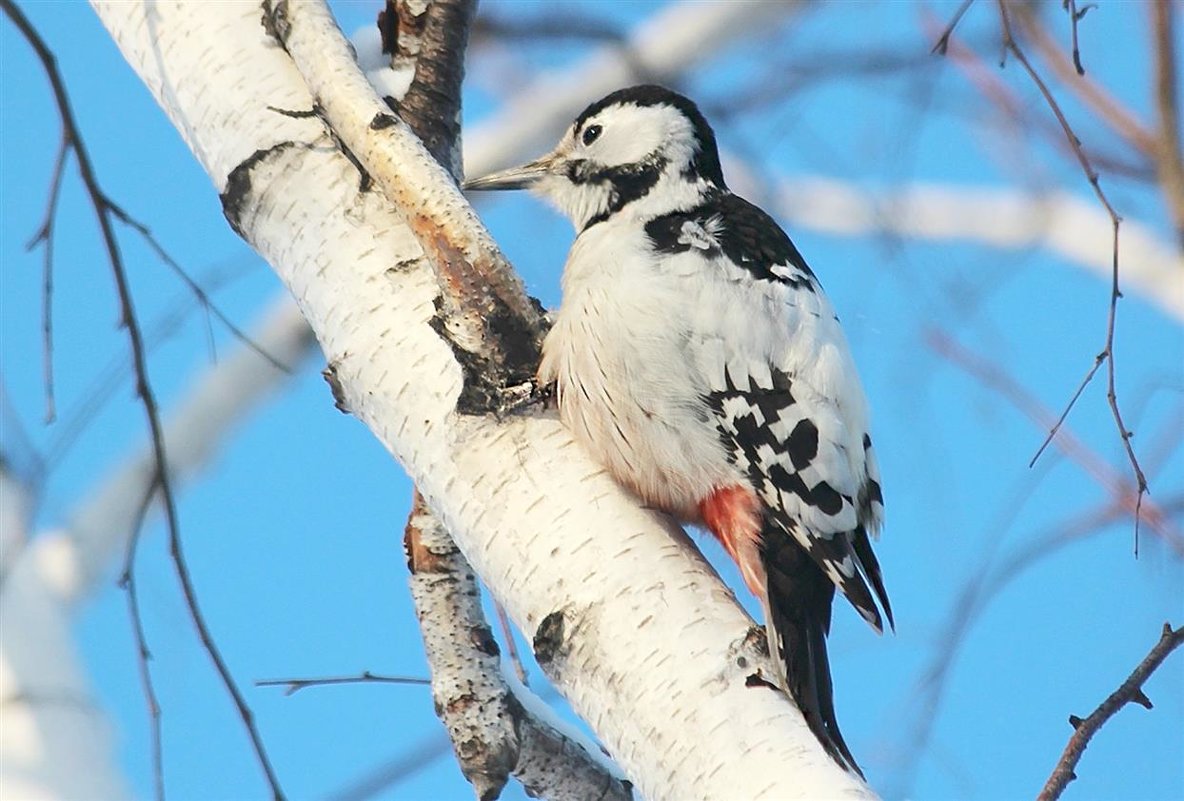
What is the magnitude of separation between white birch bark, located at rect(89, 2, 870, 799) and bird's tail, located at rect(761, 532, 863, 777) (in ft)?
0.22

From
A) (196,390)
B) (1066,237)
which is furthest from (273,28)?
(1066,237)

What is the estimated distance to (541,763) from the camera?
249cm

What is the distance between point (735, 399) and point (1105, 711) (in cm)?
112

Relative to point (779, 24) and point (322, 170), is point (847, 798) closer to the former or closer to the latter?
point (322, 170)

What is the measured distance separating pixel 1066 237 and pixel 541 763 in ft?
9.98

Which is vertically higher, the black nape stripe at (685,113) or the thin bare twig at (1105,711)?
the black nape stripe at (685,113)

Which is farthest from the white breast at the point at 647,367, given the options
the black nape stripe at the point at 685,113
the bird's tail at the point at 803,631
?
the black nape stripe at the point at 685,113

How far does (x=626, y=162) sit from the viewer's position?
351 centimetres

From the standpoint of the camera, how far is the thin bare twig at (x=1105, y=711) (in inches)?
65.5

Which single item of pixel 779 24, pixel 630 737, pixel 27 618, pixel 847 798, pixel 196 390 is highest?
pixel 779 24

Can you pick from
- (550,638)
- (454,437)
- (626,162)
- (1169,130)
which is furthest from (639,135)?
(550,638)

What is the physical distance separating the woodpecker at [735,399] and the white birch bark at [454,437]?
23 centimetres

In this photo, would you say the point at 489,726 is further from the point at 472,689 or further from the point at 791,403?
the point at 791,403

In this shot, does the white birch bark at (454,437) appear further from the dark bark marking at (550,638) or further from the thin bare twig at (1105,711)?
the thin bare twig at (1105,711)
